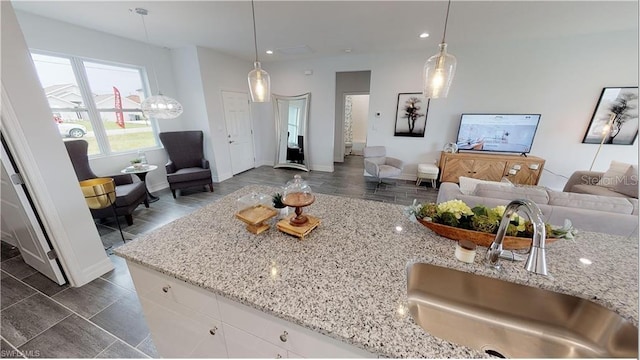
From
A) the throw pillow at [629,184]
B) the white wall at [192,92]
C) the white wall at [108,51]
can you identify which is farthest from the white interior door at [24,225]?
the throw pillow at [629,184]

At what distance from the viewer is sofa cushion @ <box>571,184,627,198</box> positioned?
2859 millimetres

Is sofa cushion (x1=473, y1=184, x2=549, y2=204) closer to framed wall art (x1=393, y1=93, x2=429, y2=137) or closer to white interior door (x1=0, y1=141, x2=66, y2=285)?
framed wall art (x1=393, y1=93, x2=429, y2=137)

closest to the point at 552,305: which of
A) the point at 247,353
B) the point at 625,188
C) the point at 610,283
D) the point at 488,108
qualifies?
the point at 610,283

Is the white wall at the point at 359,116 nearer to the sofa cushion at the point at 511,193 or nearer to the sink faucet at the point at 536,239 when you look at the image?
the sofa cushion at the point at 511,193

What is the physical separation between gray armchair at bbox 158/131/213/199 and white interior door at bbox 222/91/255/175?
0.73 metres

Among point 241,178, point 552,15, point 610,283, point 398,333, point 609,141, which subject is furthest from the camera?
point 241,178

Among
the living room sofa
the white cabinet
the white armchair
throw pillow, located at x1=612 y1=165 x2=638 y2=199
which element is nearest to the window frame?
the white cabinet

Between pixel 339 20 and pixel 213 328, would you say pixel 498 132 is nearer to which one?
pixel 339 20

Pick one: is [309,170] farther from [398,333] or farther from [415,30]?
[398,333]

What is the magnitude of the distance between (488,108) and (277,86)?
15.0ft

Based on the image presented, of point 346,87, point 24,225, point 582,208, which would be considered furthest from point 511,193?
point 346,87

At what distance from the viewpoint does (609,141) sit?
3586 millimetres

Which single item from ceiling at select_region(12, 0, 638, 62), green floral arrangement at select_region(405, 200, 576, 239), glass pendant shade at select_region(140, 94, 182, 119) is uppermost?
ceiling at select_region(12, 0, 638, 62)

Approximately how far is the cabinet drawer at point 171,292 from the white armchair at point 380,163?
3.71 m
